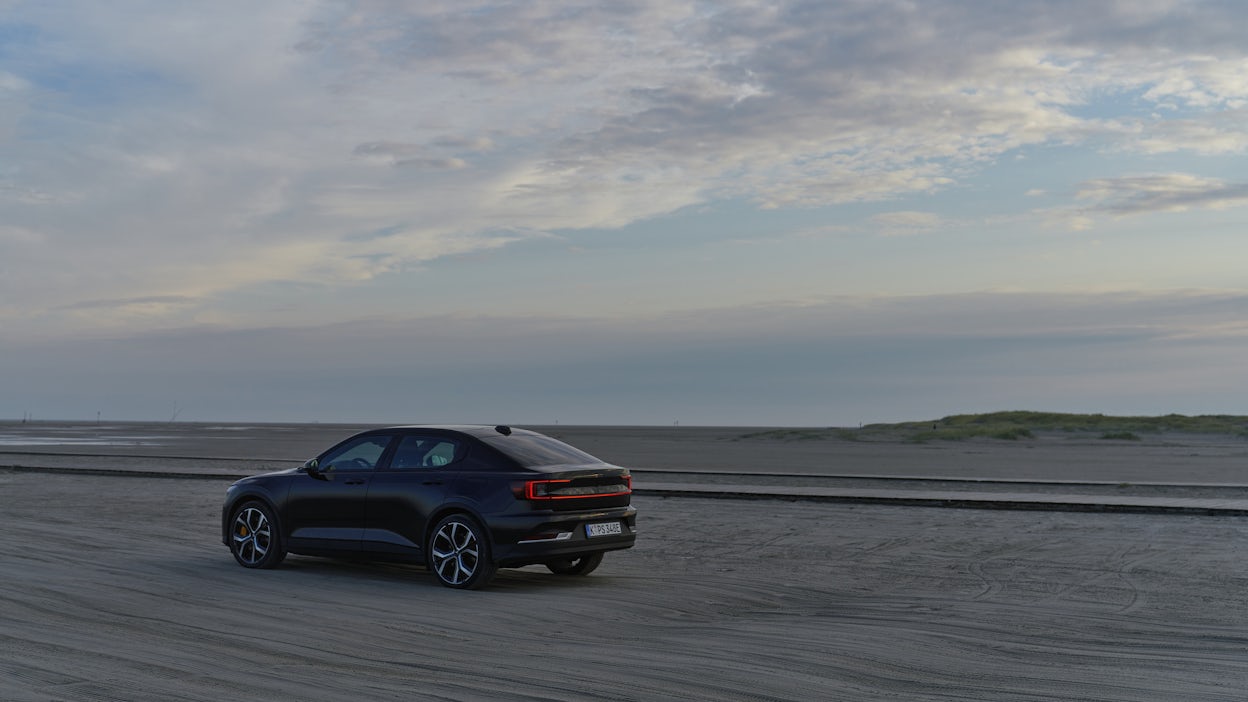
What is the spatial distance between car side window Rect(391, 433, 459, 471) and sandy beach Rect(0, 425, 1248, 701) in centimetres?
116

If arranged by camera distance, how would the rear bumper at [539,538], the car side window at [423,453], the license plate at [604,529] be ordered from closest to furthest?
Answer: the rear bumper at [539,538] → the license plate at [604,529] → the car side window at [423,453]

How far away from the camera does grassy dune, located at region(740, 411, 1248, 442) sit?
207 ft

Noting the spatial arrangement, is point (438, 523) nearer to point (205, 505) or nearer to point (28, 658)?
point (28, 658)

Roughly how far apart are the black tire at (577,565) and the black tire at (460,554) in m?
1.26

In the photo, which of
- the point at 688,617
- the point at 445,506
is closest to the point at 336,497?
the point at 445,506

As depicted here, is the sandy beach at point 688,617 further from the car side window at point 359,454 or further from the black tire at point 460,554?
the car side window at point 359,454

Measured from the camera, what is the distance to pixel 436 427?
41.4ft

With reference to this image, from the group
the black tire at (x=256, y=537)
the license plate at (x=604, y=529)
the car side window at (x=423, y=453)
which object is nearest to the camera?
the license plate at (x=604, y=529)

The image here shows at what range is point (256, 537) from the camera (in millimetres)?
13164

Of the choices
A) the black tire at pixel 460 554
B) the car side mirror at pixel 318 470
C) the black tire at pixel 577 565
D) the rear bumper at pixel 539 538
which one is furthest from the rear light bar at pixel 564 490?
the car side mirror at pixel 318 470

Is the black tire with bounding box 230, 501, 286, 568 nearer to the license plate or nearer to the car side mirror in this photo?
the car side mirror

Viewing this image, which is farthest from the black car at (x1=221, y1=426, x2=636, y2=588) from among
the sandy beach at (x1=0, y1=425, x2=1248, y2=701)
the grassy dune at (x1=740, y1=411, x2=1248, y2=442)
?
the grassy dune at (x1=740, y1=411, x2=1248, y2=442)

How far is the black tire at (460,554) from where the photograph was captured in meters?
11.5

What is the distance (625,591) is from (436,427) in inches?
103
